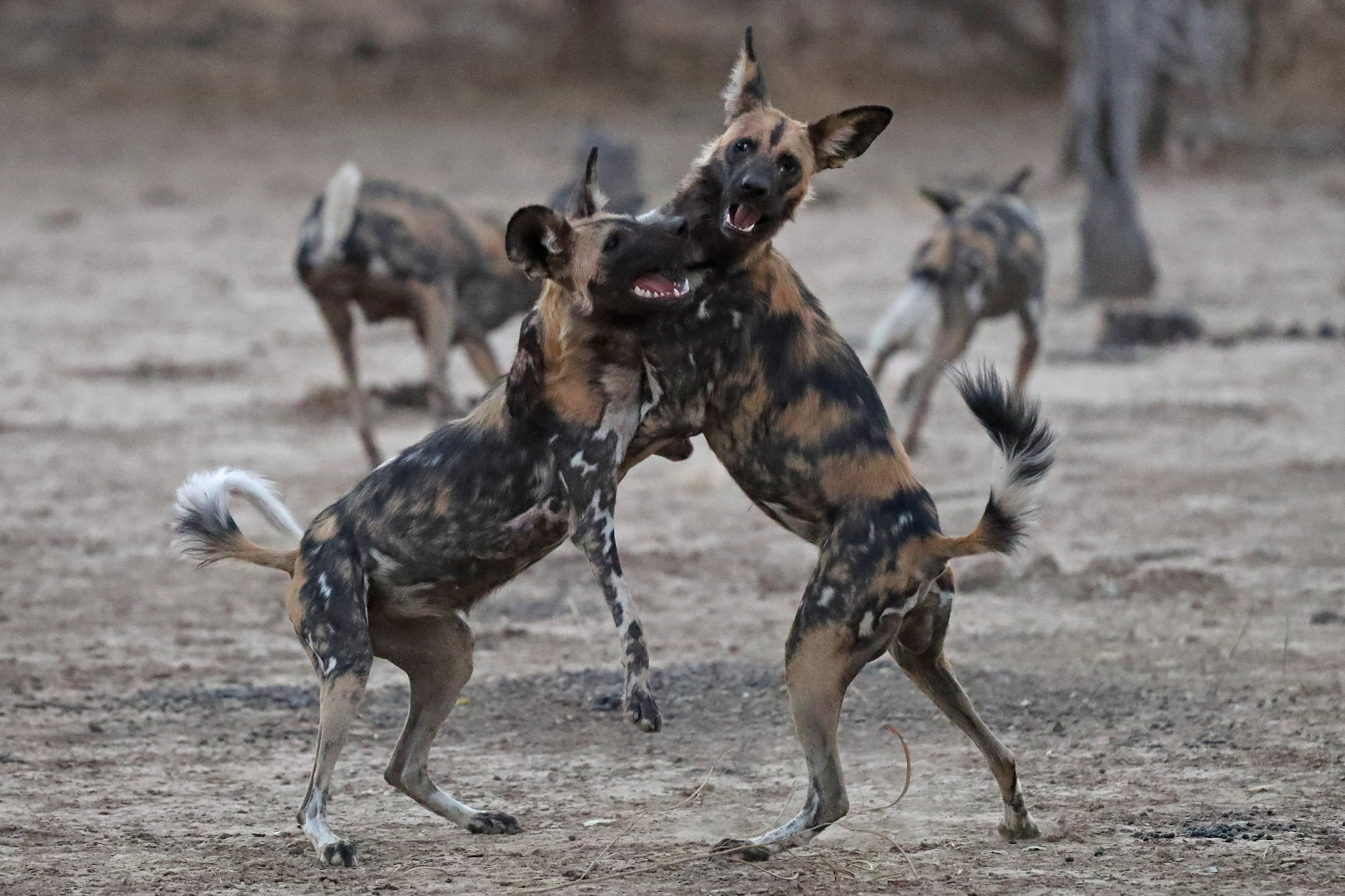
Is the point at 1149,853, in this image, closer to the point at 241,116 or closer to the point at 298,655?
the point at 298,655

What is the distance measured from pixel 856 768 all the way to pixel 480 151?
1559cm

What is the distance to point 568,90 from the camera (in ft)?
75.6

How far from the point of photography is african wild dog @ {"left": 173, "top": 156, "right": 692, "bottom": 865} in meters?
3.98

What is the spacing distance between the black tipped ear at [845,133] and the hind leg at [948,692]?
3.62 ft

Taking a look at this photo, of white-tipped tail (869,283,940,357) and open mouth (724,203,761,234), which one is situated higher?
open mouth (724,203,761,234)

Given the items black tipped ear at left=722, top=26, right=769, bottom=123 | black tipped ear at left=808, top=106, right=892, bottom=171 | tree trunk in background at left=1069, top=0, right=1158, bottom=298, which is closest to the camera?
black tipped ear at left=808, top=106, right=892, bottom=171

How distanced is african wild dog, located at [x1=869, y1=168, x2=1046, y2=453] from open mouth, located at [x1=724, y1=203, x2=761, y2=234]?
165 inches

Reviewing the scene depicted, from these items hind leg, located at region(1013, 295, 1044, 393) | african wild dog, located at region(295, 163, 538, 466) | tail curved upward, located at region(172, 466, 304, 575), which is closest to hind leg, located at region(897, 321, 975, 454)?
hind leg, located at region(1013, 295, 1044, 393)

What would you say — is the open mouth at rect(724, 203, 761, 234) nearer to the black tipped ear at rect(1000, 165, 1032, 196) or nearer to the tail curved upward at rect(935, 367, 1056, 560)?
the tail curved upward at rect(935, 367, 1056, 560)

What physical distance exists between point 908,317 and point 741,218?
4.43 meters

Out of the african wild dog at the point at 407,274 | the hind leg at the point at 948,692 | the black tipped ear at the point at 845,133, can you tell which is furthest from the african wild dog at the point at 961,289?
the hind leg at the point at 948,692

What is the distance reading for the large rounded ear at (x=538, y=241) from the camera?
3.97 metres

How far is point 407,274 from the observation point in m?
8.16

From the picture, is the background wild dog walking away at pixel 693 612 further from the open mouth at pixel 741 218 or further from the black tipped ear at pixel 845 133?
A: the black tipped ear at pixel 845 133
